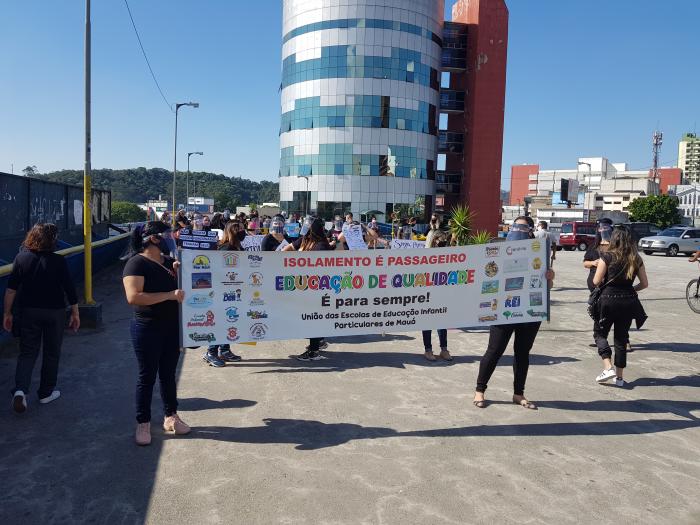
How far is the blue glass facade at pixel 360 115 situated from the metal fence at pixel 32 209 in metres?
37.6

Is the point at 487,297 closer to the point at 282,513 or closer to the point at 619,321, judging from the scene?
the point at 619,321

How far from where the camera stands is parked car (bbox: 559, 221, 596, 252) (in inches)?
1443

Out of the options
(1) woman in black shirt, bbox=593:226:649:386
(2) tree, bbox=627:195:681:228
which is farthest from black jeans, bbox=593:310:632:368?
(2) tree, bbox=627:195:681:228

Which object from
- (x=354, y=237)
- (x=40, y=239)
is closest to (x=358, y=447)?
(x=40, y=239)

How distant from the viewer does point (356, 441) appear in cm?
466

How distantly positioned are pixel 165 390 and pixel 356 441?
1769 mm

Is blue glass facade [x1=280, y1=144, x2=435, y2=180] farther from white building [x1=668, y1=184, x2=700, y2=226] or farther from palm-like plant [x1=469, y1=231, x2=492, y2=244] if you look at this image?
white building [x1=668, y1=184, x2=700, y2=226]

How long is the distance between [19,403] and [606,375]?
6.44m

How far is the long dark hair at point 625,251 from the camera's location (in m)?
6.04

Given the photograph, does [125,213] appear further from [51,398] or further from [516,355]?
[516,355]

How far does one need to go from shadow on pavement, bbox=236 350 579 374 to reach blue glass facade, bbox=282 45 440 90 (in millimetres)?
47390

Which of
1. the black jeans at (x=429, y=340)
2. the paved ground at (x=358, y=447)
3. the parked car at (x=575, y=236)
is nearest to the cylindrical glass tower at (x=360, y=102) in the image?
the parked car at (x=575, y=236)

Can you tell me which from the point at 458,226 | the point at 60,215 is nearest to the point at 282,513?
the point at 458,226

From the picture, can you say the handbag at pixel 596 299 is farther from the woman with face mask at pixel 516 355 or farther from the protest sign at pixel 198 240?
the protest sign at pixel 198 240
